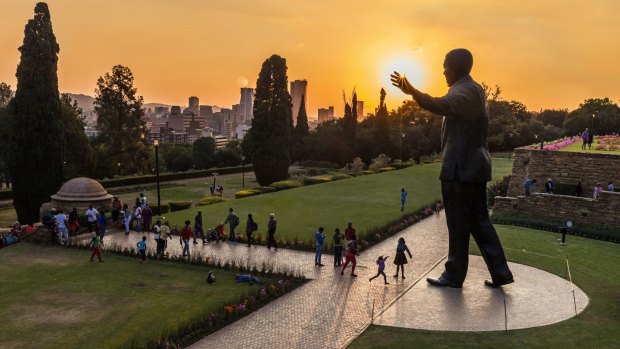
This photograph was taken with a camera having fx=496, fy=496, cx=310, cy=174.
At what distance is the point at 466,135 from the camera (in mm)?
15055

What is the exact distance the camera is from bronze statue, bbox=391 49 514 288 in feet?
48.5

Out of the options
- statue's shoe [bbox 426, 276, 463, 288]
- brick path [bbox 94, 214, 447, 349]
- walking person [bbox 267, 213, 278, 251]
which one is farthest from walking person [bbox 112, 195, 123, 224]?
statue's shoe [bbox 426, 276, 463, 288]

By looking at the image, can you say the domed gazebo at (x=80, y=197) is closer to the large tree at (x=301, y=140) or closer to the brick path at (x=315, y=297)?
the brick path at (x=315, y=297)

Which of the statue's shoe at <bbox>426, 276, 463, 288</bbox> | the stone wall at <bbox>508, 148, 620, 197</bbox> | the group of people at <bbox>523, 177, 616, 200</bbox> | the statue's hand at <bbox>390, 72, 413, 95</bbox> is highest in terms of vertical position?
the statue's hand at <bbox>390, 72, 413, 95</bbox>

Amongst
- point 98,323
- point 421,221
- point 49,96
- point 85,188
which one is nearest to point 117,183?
point 49,96

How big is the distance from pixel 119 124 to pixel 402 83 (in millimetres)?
49798

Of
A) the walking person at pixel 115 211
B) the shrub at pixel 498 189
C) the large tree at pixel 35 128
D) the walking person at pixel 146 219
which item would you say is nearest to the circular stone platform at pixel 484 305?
the walking person at pixel 146 219

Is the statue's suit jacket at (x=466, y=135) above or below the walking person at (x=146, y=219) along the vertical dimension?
above

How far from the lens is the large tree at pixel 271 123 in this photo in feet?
160

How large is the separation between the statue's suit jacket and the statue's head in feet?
0.65

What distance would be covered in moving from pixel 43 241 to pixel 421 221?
783 inches

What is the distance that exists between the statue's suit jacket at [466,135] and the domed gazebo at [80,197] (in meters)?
20.4

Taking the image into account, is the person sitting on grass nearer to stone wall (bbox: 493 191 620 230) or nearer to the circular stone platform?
the circular stone platform

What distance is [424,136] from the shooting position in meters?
82.4
